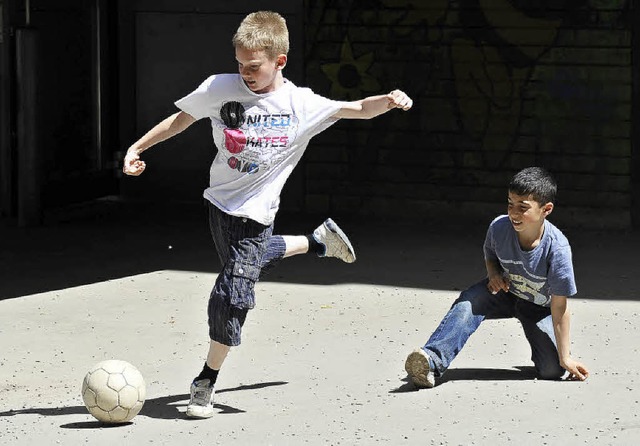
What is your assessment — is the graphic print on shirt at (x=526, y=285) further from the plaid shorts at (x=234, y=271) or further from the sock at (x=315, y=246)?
the plaid shorts at (x=234, y=271)

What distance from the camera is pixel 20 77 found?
40.3 ft

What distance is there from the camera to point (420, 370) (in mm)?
6707

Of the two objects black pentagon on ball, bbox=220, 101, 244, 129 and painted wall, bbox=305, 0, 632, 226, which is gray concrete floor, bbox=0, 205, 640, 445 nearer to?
painted wall, bbox=305, 0, 632, 226

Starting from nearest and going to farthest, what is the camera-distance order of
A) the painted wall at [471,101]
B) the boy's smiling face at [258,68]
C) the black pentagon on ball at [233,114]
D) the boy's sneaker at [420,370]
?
the boy's smiling face at [258,68] < the black pentagon on ball at [233,114] < the boy's sneaker at [420,370] < the painted wall at [471,101]

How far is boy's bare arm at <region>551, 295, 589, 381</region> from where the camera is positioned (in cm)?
673

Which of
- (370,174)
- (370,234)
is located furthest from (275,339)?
(370,174)

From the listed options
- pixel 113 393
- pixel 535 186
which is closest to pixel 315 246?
pixel 535 186

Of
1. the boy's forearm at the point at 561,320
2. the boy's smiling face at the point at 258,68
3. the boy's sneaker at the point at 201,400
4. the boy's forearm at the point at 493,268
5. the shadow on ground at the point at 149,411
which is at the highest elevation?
the boy's smiling face at the point at 258,68

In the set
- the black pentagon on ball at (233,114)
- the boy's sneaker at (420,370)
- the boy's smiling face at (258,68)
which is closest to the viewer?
the boy's smiling face at (258,68)

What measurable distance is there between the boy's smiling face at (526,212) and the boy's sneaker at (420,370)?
803mm

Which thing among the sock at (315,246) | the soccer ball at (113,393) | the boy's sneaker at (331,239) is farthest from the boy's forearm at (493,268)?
the soccer ball at (113,393)

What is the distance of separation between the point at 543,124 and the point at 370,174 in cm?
172

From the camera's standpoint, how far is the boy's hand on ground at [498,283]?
6.95 m

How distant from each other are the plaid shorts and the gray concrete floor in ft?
1.40
